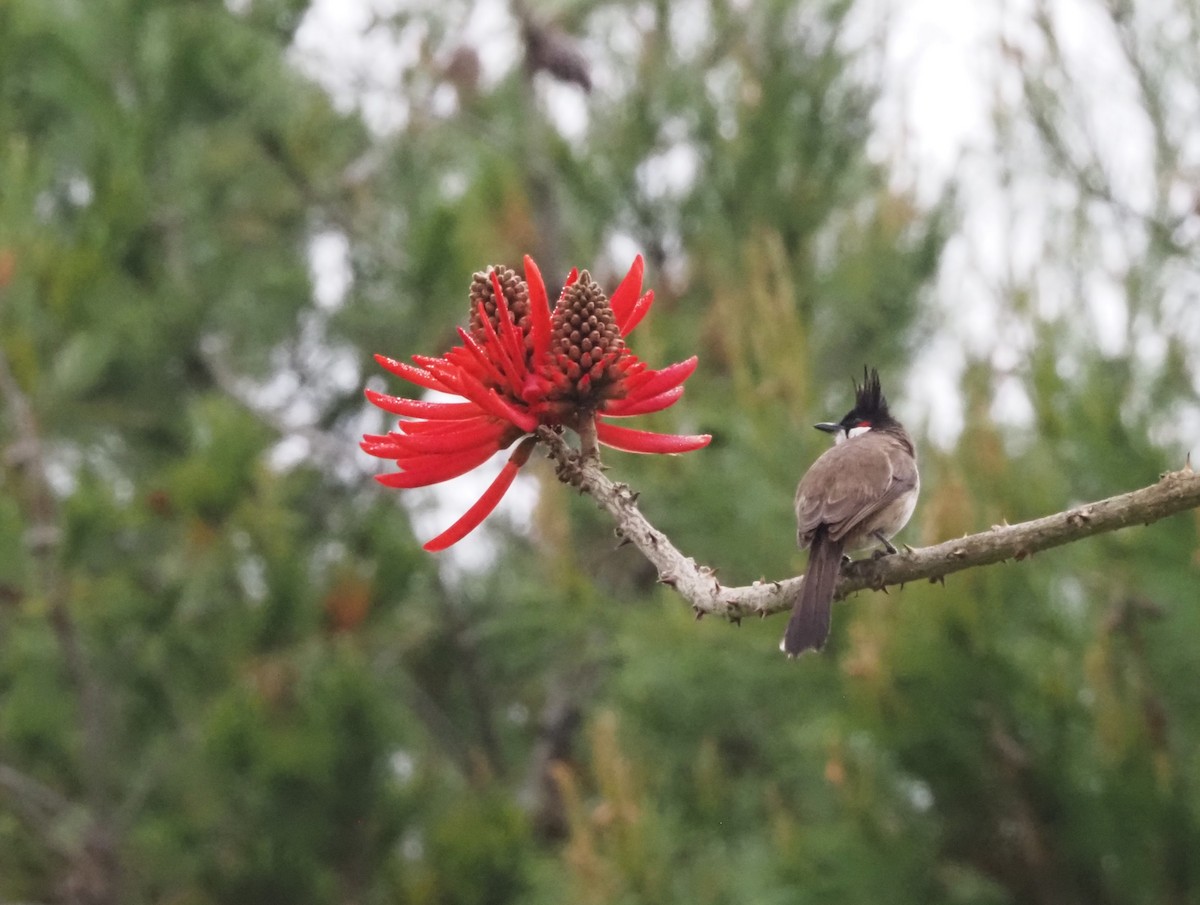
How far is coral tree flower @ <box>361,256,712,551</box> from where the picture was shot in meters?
1.41

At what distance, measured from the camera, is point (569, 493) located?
5.62 metres

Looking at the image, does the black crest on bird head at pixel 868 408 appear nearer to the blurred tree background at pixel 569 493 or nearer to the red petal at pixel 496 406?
the blurred tree background at pixel 569 493

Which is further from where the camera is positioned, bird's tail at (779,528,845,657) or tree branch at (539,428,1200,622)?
bird's tail at (779,528,845,657)

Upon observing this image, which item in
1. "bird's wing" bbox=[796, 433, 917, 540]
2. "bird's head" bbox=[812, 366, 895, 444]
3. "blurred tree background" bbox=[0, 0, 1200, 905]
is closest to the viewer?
"bird's wing" bbox=[796, 433, 917, 540]

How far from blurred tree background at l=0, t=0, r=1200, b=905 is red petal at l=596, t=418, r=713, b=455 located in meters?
1.69

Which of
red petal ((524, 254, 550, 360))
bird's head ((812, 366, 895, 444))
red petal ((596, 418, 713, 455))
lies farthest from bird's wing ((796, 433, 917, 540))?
red petal ((524, 254, 550, 360))

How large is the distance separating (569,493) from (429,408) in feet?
13.6

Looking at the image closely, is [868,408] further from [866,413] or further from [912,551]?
[912,551]

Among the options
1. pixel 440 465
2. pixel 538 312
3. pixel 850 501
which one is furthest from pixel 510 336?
pixel 850 501

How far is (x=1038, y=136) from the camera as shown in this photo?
4969 millimetres

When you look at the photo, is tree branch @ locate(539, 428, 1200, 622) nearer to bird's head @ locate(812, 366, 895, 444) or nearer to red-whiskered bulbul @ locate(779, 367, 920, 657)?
red-whiskered bulbul @ locate(779, 367, 920, 657)

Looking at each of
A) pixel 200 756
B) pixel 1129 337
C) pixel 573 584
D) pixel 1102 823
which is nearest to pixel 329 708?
pixel 200 756

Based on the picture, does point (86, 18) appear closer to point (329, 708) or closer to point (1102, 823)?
point (329, 708)

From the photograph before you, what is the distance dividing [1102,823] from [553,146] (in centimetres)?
355
